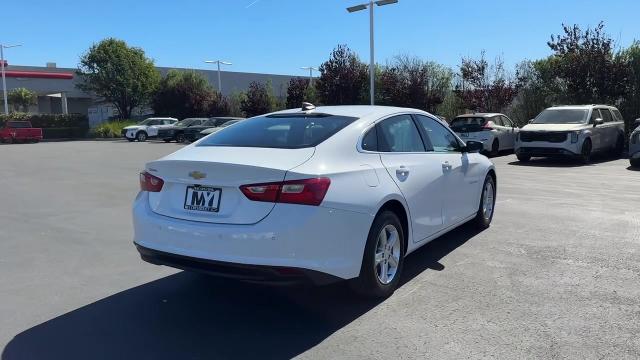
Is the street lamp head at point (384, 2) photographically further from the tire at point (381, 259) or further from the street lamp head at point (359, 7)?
the tire at point (381, 259)

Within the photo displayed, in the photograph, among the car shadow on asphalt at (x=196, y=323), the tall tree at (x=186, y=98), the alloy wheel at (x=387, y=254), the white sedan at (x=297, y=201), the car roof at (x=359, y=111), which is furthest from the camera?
the tall tree at (x=186, y=98)

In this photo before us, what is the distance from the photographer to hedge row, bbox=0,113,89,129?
4819cm

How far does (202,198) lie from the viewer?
402 cm

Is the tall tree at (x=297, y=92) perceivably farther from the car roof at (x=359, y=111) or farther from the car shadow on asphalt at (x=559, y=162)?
the car roof at (x=359, y=111)

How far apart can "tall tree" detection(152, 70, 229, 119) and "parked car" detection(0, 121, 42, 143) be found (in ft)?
37.2

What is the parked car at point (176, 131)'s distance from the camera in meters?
34.3

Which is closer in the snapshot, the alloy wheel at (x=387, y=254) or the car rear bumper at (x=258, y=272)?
the car rear bumper at (x=258, y=272)

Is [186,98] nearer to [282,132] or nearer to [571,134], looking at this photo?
[571,134]

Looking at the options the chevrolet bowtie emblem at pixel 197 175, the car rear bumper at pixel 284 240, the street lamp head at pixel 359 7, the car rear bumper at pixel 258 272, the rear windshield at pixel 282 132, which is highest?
the street lamp head at pixel 359 7

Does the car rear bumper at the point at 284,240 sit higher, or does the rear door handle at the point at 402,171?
the rear door handle at the point at 402,171

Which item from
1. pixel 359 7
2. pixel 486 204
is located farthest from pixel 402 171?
pixel 359 7

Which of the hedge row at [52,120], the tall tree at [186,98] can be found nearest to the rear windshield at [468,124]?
the tall tree at [186,98]

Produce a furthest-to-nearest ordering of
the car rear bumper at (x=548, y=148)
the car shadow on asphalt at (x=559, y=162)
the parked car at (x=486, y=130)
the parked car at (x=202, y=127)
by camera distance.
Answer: the parked car at (x=202, y=127)
the parked car at (x=486, y=130)
the car shadow on asphalt at (x=559, y=162)
the car rear bumper at (x=548, y=148)

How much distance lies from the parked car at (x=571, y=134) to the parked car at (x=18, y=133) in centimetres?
3613
